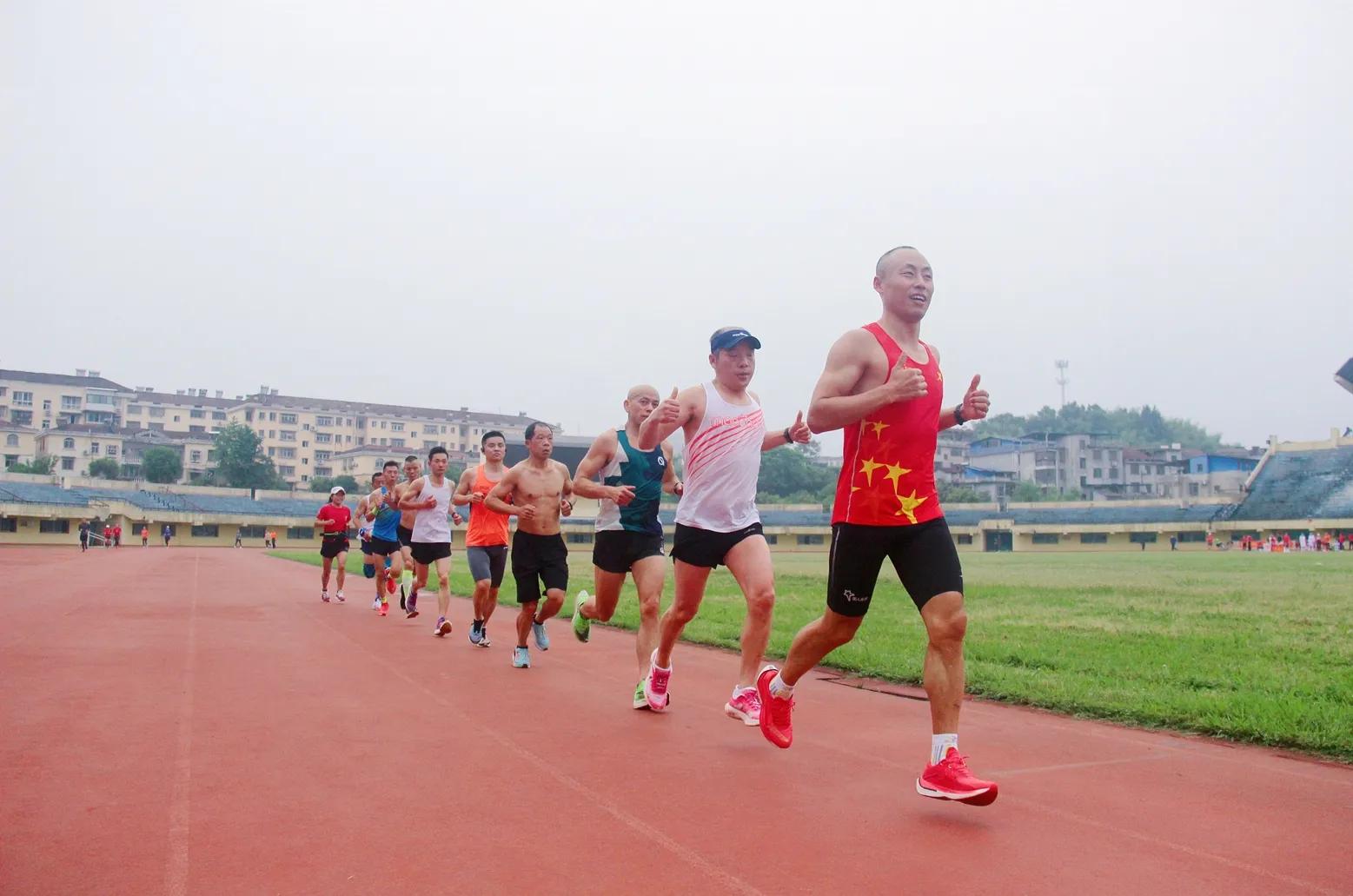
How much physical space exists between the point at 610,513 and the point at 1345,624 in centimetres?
939

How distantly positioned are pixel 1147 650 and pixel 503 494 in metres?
6.15

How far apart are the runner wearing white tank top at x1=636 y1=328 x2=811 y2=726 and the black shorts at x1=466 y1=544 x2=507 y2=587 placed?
431cm

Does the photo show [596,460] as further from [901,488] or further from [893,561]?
[901,488]

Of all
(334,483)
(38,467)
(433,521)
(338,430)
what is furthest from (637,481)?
(338,430)

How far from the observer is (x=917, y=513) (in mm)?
4488

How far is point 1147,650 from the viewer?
30.6 ft

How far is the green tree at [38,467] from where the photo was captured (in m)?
90.2

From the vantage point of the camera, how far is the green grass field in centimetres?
629

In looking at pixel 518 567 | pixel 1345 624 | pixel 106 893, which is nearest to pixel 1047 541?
pixel 1345 624

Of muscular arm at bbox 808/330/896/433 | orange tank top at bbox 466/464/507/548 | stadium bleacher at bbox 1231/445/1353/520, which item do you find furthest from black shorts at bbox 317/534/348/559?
stadium bleacher at bbox 1231/445/1353/520

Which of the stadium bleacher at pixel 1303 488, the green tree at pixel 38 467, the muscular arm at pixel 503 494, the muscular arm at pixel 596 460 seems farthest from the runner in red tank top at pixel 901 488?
the green tree at pixel 38 467

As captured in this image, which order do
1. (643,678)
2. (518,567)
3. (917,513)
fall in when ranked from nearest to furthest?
(917,513), (643,678), (518,567)

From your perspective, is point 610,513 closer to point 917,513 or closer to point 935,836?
point 917,513

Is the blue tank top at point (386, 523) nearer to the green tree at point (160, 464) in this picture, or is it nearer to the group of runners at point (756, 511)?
the group of runners at point (756, 511)
